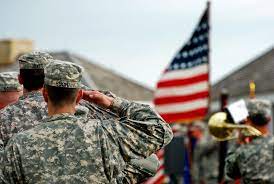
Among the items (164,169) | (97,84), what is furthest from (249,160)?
(97,84)

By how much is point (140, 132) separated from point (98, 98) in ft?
1.05

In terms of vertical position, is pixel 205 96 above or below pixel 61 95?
below

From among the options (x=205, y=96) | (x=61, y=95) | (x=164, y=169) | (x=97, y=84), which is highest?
(x=61, y=95)

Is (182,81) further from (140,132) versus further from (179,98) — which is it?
(140,132)

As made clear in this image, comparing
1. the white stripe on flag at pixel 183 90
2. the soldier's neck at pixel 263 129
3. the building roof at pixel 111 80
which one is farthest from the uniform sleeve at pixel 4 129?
the building roof at pixel 111 80

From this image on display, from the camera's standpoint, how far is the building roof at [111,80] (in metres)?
29.8

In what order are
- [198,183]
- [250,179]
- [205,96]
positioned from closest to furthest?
[250,179], [205,96], [198,183]

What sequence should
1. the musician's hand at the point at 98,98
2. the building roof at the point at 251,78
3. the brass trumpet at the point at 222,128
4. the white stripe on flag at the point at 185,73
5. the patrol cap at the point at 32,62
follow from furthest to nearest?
1. the building roof at the point at 251,78
2. the white stripe on flag at the point at 185,73
3. the brass trumpet at the point at 222,128
4. the patrol cap at the point at 32,62
5. the musician's hand at the point at 98,98

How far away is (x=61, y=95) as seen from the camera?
451cm

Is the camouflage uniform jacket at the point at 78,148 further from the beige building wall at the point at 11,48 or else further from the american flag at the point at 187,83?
the beige building wall at the point at 11,48

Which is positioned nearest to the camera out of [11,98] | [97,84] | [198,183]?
[11,98]

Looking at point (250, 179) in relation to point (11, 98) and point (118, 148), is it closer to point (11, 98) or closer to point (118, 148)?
point (11, 98)

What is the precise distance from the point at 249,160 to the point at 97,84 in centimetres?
2006

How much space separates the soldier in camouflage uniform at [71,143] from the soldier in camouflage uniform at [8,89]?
5.16ft
